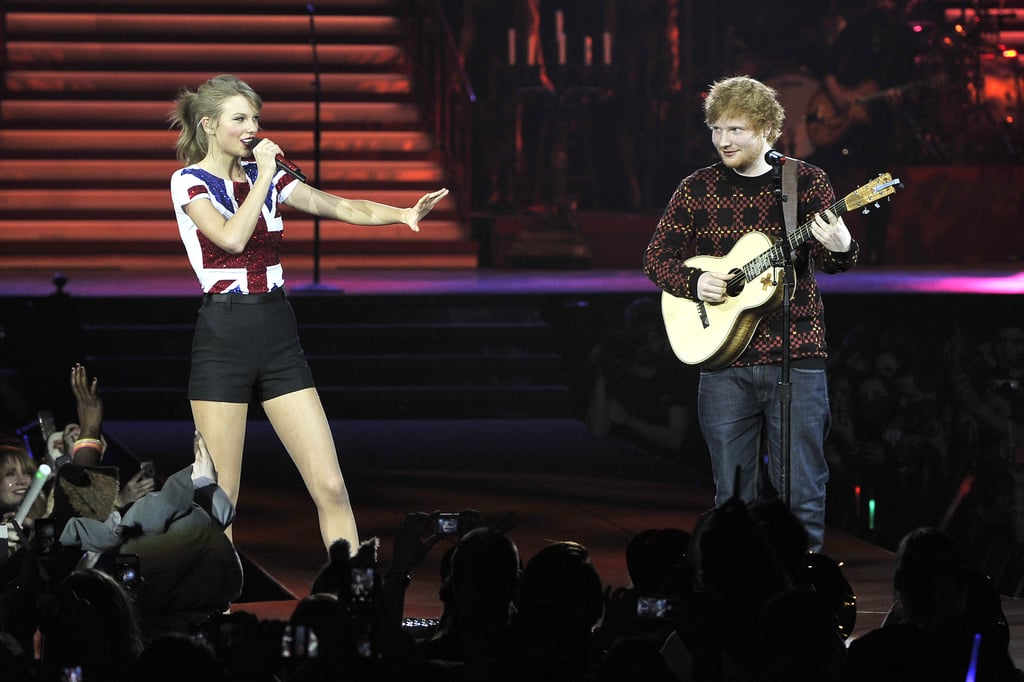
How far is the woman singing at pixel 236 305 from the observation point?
4852mm

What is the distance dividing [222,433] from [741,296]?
165 centimetres

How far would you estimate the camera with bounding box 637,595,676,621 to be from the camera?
3.21 metres

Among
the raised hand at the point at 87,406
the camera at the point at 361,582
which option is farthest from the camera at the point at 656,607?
the raised hand at the point at 87,406

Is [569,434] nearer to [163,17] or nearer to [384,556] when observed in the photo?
[384,556]

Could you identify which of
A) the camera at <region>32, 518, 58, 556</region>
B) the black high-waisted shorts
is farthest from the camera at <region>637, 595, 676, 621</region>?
the black high-waisted shorts

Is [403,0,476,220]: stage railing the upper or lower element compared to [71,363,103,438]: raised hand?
upper

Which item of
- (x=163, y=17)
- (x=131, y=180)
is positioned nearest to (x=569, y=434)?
(x=131, y=180)

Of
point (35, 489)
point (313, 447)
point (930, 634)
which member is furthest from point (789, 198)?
point (35, 489)

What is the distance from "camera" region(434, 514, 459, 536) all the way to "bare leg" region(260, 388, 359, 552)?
101 cm

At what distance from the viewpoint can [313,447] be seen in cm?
494

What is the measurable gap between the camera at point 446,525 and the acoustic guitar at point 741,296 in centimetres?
139

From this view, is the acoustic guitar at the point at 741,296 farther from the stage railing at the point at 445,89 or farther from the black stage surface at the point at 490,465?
the stage railing at the point at 445,89

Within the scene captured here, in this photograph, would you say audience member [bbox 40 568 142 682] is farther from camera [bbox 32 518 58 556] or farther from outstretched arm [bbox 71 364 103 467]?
outstretched arm [bbox 71 364 103 467]

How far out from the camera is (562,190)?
13766 mm
